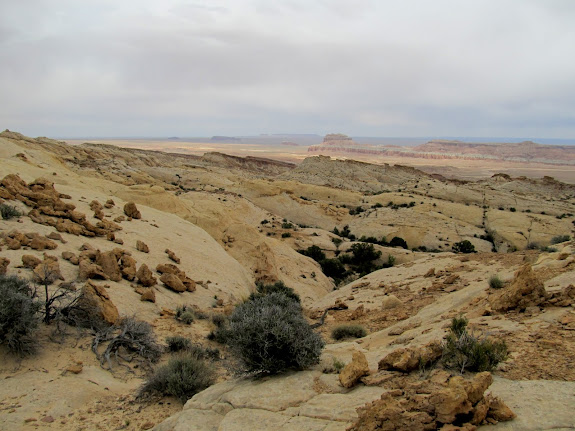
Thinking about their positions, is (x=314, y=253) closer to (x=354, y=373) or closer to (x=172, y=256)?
(x=172, y=256)

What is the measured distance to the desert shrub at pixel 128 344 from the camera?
25.4 ft

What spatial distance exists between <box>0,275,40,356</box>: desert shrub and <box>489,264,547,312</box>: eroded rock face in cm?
896

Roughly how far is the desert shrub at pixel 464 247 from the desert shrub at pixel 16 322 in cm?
3178

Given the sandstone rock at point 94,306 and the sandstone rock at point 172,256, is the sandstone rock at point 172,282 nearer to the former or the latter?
the sandstone rock at point 172,256

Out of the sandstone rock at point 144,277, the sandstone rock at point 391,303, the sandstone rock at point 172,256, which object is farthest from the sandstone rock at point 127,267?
the sandstone rock at point 391,303

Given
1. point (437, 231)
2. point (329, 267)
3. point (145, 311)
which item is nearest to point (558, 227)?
point (437, 231)

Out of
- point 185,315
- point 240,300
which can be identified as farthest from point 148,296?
point 240,300

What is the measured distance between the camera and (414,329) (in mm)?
7977

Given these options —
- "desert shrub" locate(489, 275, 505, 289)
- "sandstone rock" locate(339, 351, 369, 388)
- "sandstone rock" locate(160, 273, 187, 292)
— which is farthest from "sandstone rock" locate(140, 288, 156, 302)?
"desert shrub" locate(489, 275, 505, 289)

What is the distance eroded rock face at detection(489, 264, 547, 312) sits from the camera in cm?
679

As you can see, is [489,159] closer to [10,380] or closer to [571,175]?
[571,175]

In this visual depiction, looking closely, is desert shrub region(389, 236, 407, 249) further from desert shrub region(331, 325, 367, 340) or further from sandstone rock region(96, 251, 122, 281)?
sandstone rock region(96, 251, 122, 281)

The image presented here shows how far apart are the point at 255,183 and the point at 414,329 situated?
40.3 m

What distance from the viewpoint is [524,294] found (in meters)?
6.91
